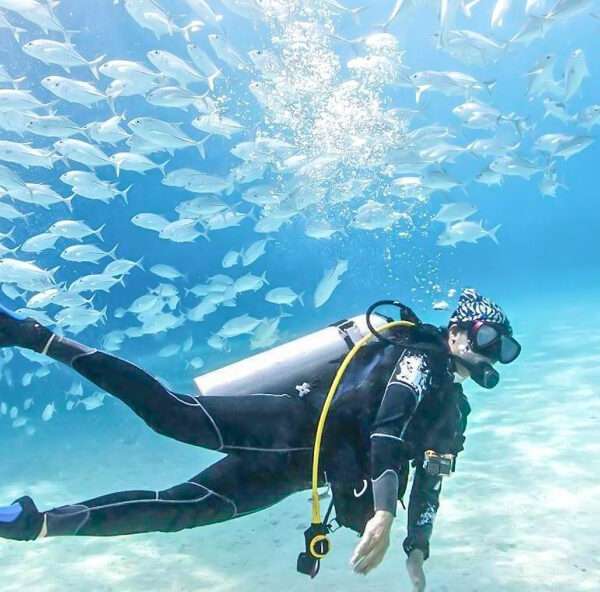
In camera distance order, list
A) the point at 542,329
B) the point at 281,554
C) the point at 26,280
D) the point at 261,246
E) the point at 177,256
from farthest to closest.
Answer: the point at 177,256, the point at 542,329, the point at 261,246, the point at 26,280, the point at 281,554

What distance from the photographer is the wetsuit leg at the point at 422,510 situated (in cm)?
248

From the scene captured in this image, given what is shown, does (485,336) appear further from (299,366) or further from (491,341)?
(299,366)

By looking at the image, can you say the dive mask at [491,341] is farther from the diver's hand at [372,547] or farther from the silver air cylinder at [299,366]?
the diver's hand at [372,547]

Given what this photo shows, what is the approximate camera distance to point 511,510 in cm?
469

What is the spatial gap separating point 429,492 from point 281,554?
8.20ft

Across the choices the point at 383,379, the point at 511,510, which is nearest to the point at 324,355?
the point at 383,379

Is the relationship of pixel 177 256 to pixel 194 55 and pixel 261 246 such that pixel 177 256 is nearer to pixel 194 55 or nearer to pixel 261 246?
pixel 261 246

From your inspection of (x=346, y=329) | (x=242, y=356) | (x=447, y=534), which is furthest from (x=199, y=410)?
(x=242, y=356)

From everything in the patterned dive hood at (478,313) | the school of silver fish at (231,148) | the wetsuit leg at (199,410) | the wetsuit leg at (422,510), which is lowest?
the wetsuit leg at (422,510)

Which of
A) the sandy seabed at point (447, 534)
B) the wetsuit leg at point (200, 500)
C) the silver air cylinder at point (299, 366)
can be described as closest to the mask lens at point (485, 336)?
the silver air cylinder at point (299, 366)

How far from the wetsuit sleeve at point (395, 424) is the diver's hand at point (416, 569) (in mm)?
397

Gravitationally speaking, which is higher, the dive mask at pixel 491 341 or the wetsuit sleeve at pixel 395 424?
the dive mask at pixel 491 341

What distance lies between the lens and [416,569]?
2410mm

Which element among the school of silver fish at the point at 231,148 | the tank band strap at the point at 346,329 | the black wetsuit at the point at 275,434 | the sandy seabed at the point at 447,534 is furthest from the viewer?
the school of silver fish at the point at 231,148
